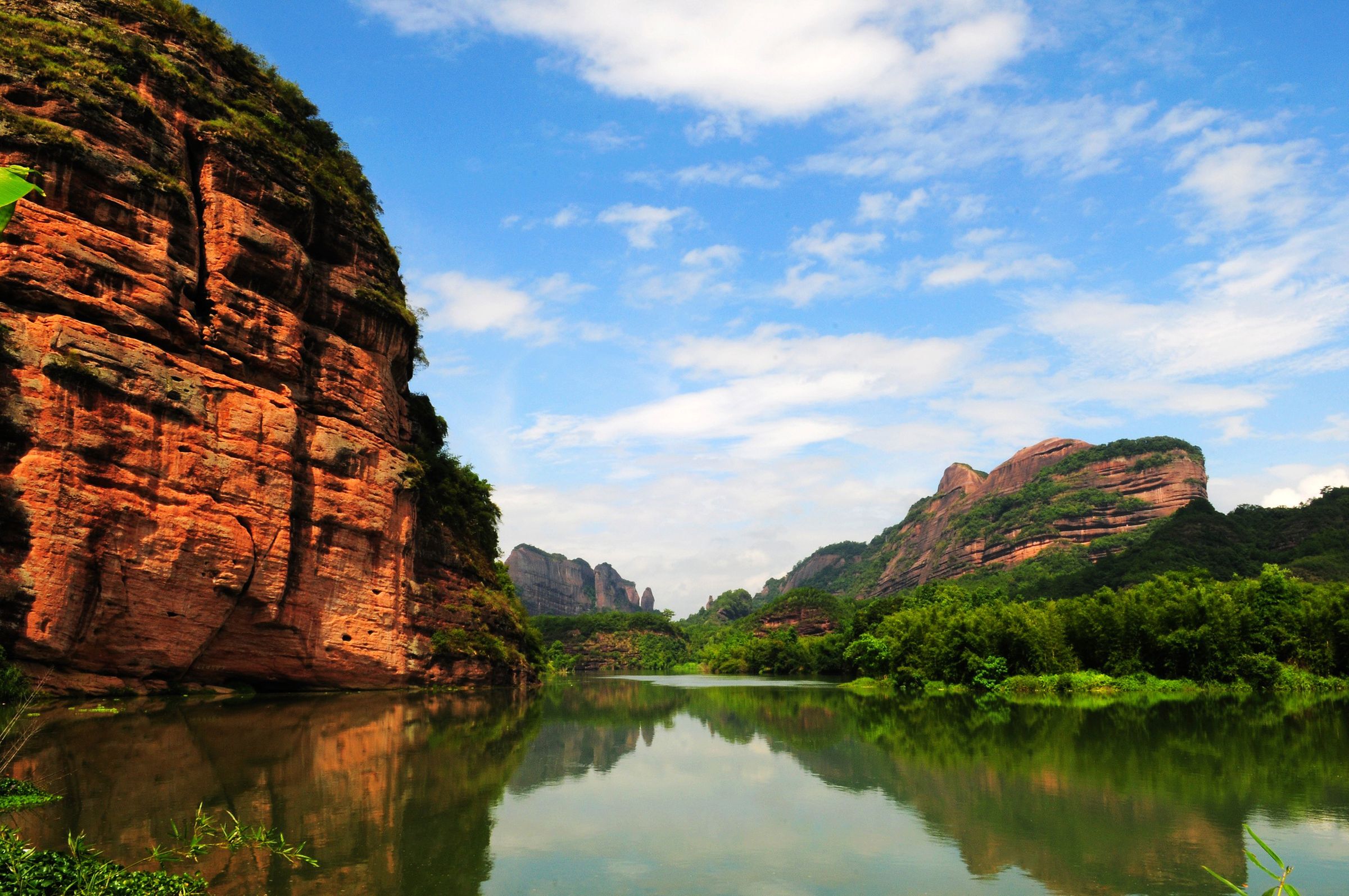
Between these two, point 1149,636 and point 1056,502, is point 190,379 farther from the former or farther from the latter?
point 1056,502

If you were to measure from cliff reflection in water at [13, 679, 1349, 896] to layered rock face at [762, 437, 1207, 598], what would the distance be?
346ft

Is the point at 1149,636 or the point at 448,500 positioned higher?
the point at 448,500

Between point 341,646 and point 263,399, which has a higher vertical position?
point 263,399

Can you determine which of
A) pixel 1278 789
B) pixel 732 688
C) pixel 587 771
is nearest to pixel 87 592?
pixel 587 771

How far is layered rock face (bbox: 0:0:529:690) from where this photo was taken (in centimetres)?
2209

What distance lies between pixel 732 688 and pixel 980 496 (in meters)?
120

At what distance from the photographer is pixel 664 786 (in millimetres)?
16547

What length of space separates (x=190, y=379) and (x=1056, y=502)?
132 metres

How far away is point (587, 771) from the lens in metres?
18.1

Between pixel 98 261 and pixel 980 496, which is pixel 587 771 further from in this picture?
pixel 980 496

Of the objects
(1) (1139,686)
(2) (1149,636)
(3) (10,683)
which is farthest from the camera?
(2) (1149,636)

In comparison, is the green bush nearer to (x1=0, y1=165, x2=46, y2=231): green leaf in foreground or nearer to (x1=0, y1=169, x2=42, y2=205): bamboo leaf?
(x1=0, y1=165, x2=46, y2=231): green leaf in foreground

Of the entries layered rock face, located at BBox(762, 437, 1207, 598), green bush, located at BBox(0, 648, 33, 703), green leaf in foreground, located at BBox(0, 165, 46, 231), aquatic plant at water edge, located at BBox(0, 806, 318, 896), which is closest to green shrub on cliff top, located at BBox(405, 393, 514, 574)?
green bush, located at BBox(0, 648, 33, 703)

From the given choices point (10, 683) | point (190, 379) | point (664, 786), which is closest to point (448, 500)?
point (190, 379)
